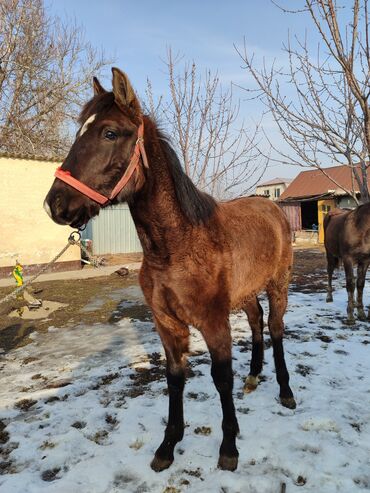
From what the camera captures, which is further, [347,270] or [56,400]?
[347,270]

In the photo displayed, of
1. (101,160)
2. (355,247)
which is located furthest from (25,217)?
(101,160)

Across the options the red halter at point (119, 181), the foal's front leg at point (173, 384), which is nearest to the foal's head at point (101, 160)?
the red halter at point (119, 181)

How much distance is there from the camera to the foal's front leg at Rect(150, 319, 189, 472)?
7.87 feet

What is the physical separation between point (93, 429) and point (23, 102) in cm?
1818

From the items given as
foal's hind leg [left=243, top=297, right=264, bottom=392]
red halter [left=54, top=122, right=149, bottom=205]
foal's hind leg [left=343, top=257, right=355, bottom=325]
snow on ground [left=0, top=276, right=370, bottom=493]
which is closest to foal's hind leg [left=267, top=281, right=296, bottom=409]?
foal's hind leg [left=243, top=297, right=264, bottom=392]

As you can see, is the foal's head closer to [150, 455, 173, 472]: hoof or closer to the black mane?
the black mane

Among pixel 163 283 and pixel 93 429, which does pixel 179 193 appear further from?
pixel 93 429

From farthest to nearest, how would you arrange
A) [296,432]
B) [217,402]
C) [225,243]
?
1. [217,402]
2. [296,432]
3. [225,243]

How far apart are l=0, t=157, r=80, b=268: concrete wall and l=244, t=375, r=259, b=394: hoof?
10109 millimetres

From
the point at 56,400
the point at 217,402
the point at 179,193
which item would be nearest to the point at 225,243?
the point at 179,193

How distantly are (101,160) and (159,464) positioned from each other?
6.95 ft

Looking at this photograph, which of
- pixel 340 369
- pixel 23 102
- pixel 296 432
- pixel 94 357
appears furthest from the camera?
pixel 23 102

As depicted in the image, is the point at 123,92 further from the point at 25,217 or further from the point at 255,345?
the point at 25,217

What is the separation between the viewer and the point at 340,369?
374 centimetres
